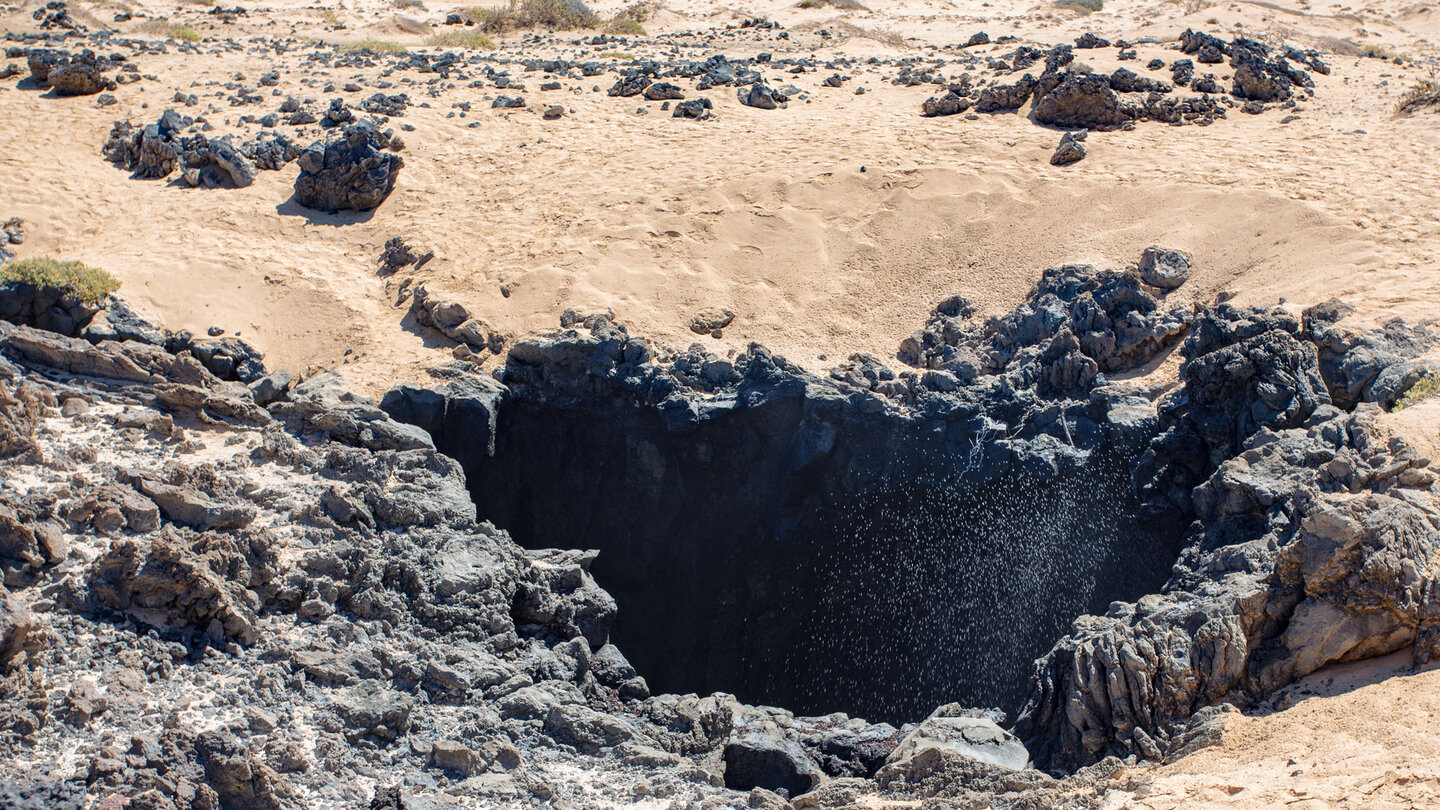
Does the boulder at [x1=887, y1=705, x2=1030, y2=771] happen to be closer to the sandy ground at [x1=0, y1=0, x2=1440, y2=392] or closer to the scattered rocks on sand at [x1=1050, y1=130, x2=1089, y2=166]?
the sandy ground at [x1=0, y1=0, x2=1440, y2=392]

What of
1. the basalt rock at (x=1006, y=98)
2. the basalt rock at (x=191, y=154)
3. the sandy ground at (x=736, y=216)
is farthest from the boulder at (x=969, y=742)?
the basalt rock at (x=191, y=154)

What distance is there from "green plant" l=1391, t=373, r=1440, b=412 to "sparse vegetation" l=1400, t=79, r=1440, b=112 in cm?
774

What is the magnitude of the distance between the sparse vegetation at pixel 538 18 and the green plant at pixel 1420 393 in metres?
17.4

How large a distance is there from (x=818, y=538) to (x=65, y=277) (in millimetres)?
6859

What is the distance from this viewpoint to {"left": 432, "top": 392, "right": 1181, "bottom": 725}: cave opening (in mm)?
9141

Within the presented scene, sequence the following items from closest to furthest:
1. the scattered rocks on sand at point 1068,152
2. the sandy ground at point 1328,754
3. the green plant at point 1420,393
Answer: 1. the sandy ground at point 1328,754
2. the green plant at point 1420,393
3. the scattered rocks on sand at point 1068,152

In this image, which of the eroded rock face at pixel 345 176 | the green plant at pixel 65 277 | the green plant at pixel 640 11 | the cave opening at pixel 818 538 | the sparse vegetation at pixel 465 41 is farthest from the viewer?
the green plant at pixel 640 11

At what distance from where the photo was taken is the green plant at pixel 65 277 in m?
8.54

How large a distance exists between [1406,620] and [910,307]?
217 inches

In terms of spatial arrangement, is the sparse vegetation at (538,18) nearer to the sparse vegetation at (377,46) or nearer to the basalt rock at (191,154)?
the sparse vegetation at (377,46)

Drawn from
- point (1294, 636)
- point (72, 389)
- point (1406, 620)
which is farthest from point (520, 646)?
point (1406, 620)

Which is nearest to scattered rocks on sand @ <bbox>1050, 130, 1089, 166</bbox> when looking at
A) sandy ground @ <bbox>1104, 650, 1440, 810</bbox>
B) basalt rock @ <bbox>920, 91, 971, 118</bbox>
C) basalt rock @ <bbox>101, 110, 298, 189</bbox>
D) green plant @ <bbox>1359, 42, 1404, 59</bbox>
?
basalt rock @ <bbox>920, 91, 971, 118</bbox>

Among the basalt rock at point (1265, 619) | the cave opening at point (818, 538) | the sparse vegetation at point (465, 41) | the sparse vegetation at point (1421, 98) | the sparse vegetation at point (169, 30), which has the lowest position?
the cave opening at point (818, 538)

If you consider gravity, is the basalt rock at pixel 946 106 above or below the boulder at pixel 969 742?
above
